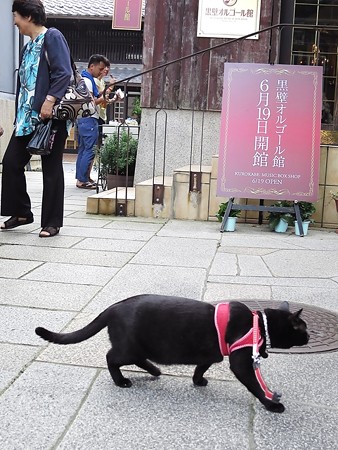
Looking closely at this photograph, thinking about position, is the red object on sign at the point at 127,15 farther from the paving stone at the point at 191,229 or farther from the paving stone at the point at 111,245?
the paving stone at the point at 111,245

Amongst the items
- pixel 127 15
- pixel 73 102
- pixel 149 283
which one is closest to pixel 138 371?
pixel 149 283

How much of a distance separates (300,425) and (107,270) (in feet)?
7.26

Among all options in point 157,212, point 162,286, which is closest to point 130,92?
point 157,212

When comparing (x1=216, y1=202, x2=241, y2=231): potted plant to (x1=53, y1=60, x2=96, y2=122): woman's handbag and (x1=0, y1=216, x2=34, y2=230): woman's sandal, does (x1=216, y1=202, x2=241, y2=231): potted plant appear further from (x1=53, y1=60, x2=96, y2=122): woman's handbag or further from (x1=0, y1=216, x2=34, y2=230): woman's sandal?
(x1=0, y1=216, x2=34, y2=230): woman's sandal

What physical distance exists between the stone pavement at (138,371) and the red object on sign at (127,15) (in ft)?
24.3

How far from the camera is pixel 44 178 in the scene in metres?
4.92

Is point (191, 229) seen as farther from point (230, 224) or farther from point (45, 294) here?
point (45, 294)

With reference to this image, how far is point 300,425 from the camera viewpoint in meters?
1.94

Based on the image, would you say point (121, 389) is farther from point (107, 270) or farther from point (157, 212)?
point (157, 212)

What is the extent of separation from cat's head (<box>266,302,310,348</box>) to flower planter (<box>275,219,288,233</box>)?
12.3ft

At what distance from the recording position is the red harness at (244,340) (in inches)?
79.0

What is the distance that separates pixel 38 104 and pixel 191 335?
3237 millimetres

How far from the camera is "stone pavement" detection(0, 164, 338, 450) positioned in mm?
1847

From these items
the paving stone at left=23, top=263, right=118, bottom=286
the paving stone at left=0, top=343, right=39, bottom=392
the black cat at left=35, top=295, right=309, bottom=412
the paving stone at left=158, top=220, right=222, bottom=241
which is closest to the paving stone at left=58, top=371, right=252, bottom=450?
the black cat at left=35, top=295, right=309, bottom=412
